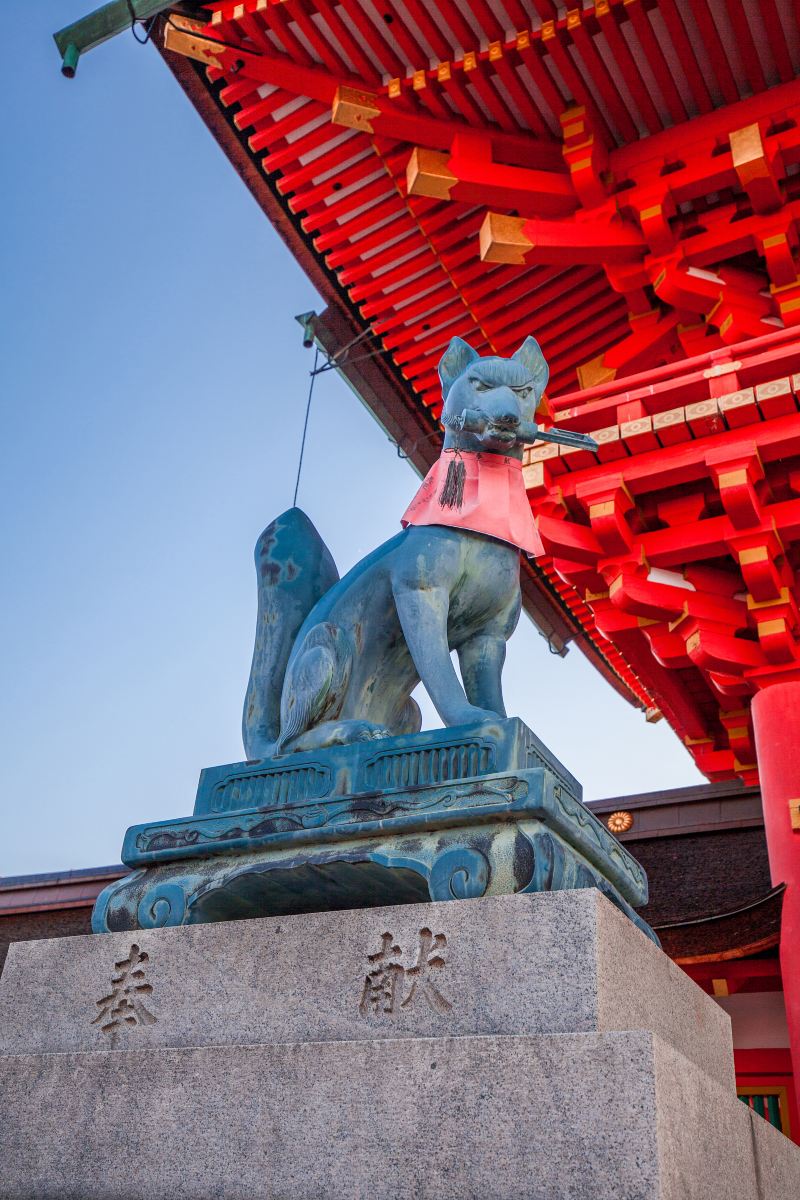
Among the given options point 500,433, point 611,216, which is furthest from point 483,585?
point 611,216

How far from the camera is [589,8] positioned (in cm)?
539

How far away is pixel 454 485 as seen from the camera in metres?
Answer: 2.82

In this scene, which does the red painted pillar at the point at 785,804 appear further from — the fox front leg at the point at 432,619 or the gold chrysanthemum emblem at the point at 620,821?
the fox front leg at the point at 432,619

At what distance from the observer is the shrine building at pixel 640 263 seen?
17.5ft

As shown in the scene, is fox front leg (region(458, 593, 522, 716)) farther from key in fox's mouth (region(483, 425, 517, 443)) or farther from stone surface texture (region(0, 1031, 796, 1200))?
stone surface texture (region(0, 1031, 796, 1200))

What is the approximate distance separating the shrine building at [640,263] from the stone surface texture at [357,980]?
316 centimetres

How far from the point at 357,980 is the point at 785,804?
3496 mm

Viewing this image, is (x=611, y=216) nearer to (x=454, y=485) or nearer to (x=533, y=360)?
(x=533, y=360)

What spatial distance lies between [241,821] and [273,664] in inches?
22.2

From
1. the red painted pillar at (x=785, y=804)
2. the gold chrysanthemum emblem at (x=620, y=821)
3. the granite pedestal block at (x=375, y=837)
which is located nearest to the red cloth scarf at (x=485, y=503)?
the granite pedestal block at (x=375, y=837)

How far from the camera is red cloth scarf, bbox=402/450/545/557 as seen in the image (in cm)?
276

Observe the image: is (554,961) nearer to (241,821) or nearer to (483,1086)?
(483,1086)

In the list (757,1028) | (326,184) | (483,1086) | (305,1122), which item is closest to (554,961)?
(483,1086)

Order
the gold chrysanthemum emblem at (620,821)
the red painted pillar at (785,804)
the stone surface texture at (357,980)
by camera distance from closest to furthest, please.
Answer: the stone surface texture at (357,980) < the red painted pillar at (785,804) < the gold chrysanthemum emblem at (620,821)
